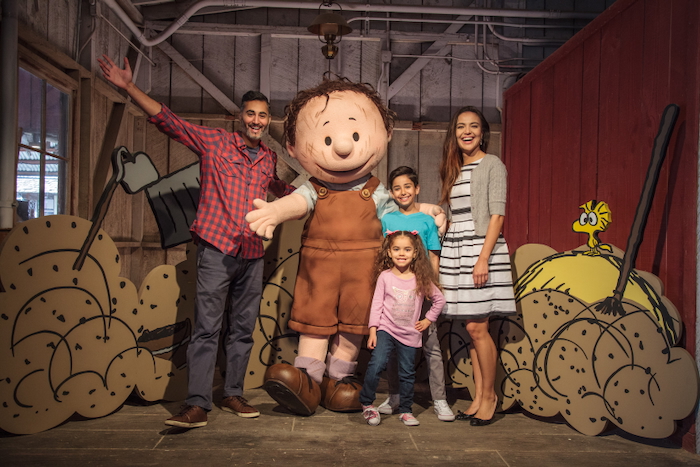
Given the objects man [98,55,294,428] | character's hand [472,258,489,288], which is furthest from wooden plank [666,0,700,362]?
man [98,55,294,428]

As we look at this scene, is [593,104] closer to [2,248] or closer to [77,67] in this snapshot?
[2,248]

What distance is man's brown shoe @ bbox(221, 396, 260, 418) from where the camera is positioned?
8.04ft

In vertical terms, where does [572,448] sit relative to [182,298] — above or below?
below

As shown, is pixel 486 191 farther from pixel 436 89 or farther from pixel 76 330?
pixel 436 89

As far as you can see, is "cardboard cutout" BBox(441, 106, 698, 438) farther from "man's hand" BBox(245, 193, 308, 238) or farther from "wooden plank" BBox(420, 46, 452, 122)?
"wooden plank" BBox(420, 46, 452, 122)

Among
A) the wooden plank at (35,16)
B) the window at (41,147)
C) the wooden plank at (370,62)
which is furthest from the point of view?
the wooden plank at (370,62)

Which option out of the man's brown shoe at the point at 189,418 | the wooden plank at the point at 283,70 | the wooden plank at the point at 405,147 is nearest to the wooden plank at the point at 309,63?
the wooden plank at the point at 283,70

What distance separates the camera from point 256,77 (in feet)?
18.6

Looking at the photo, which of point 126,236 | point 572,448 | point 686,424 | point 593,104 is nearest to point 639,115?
point 593,104

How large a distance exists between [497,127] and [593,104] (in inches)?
105

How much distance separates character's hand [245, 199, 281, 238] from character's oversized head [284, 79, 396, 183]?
0.41m

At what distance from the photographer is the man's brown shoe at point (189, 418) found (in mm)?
2242

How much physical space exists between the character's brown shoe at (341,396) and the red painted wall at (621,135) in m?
1.37

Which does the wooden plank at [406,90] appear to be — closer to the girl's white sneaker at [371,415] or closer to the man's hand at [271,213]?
the man's hand at [271,213]
